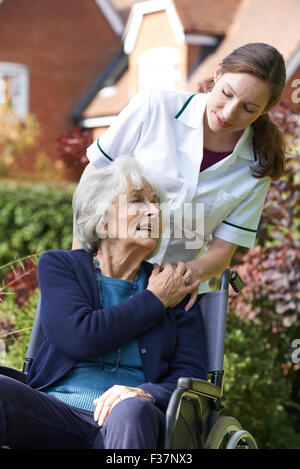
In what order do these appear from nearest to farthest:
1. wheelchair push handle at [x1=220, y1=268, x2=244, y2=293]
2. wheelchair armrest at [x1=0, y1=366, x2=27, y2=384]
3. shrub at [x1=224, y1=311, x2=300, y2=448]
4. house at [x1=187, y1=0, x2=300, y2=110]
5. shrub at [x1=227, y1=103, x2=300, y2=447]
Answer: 1. wheelchair armrest at [x1=0, y1=366, x2=27, y2=384]
2. wheelchair push handle at [x1=220, y1=268, x2=244, y2=293]
3. shrub at [x1=224, y1=311, x2=300, y2=448]
4. shrub at [x1=227, y1=103, x2=300, y2=447]
5. house at [x1=187, y1=0, x2=300, y2=110]

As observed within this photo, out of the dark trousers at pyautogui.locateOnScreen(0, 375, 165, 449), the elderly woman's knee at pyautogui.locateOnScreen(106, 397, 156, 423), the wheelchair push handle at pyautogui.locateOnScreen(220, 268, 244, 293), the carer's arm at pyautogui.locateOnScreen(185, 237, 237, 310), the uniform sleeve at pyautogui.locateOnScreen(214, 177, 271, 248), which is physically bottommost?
the dark trousers at pyautogui.locateOnScreen(0, 375, 165, 449)

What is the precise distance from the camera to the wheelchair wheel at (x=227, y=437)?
242cm

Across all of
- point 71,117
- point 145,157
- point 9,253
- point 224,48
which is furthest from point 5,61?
point 145,157

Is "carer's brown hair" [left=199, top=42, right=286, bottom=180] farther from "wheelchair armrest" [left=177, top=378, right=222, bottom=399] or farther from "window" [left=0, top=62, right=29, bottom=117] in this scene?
"window" [left=0, top=62, right=29, bottom=117]

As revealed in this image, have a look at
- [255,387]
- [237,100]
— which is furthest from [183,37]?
[237,100]

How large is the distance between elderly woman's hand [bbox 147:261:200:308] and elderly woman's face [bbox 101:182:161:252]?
0.10 meters

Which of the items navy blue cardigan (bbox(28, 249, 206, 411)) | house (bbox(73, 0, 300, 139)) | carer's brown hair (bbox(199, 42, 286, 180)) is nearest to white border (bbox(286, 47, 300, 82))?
house (bbox(73, 0, 300, 139))

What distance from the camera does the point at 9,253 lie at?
25.2 feet

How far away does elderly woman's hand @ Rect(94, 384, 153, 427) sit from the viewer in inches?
89.7

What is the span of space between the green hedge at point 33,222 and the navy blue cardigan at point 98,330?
4402 mm

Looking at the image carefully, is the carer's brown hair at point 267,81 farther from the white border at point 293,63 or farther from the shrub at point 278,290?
the white border at point 293,63

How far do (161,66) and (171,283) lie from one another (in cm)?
1283

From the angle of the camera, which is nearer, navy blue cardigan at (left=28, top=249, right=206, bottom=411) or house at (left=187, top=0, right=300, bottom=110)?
navy blue cardigan at (left=28, top=249, right=206, bottom=411)

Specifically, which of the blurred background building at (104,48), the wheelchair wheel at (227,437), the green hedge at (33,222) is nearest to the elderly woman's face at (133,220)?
the wheelchair wheel at (227,437)
